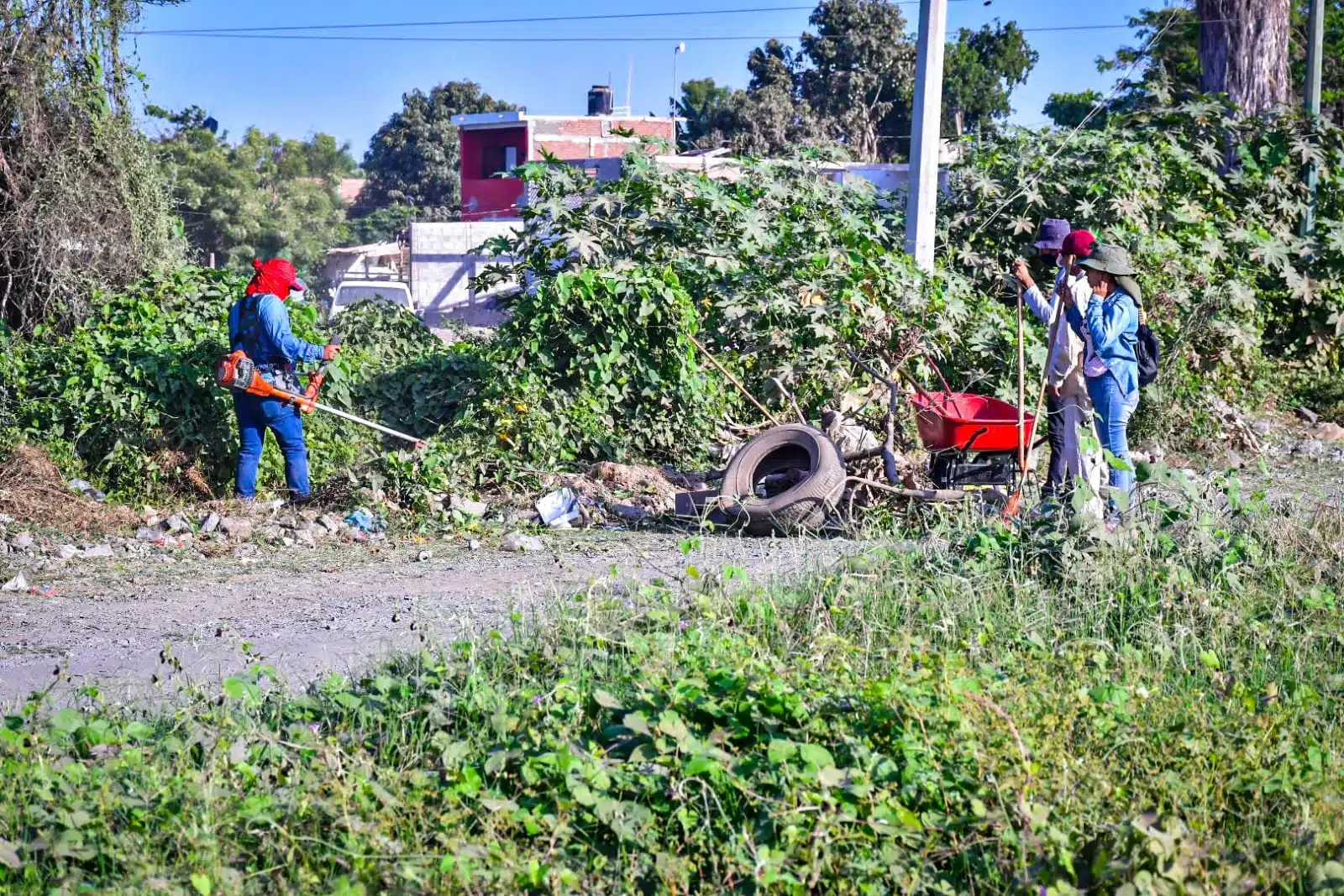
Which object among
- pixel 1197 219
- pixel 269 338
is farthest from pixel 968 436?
pixel 1197 219

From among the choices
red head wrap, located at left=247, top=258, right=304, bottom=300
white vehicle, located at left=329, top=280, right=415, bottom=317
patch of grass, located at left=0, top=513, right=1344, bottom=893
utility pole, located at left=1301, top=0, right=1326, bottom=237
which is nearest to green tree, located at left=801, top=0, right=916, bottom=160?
white vehicle, located at left=329, top=280, right=415, bottom=317

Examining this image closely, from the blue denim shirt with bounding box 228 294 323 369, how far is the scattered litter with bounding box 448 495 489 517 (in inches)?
61.7

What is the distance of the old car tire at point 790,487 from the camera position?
788cm

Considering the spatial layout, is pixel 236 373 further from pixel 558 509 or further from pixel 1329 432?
pixel 1329 432

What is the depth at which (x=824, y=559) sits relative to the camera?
670 cm

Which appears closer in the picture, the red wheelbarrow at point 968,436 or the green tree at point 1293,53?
the red wheelbarrow at point 968,436

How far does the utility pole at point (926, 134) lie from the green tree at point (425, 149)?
163ft

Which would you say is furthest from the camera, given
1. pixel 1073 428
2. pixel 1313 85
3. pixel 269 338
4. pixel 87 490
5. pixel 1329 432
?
pixel 1313 85

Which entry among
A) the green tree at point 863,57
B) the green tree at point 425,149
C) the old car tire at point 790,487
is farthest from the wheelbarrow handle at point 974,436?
the green tree at point 425,149

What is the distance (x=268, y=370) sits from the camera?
361 inches

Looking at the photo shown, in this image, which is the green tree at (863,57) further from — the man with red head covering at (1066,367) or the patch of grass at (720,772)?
the patch of grass at (720,772)

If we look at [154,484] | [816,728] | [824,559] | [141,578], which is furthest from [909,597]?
[154,484]

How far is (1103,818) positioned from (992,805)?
1.06ft

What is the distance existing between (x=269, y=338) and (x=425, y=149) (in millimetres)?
53238
